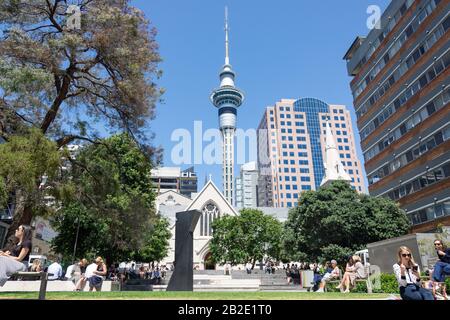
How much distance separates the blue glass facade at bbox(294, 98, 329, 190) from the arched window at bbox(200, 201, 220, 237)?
253ft

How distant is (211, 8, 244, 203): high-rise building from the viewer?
158 meters

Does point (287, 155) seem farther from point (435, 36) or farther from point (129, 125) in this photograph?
point (129, 125)

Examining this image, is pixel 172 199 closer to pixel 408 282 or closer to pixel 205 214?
pixel 205 214

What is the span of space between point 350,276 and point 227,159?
14599 centimetres

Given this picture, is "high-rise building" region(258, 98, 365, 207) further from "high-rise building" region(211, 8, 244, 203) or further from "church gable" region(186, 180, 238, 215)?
"church gable" region(186, 180, 238, 215)

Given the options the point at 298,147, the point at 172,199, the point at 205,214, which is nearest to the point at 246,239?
the point at 205,214

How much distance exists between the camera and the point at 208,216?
225 feet

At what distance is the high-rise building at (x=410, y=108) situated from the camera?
34.7 m

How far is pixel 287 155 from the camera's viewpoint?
449 ft

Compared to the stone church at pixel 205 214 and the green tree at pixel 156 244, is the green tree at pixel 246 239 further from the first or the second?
the green tree at pixel 156 244

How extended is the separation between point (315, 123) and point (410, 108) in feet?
345

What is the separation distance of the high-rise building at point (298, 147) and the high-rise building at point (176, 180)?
32440 mm

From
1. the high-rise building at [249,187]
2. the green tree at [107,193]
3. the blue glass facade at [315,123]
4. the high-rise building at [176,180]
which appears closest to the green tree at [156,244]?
the green tree at [107,193]
